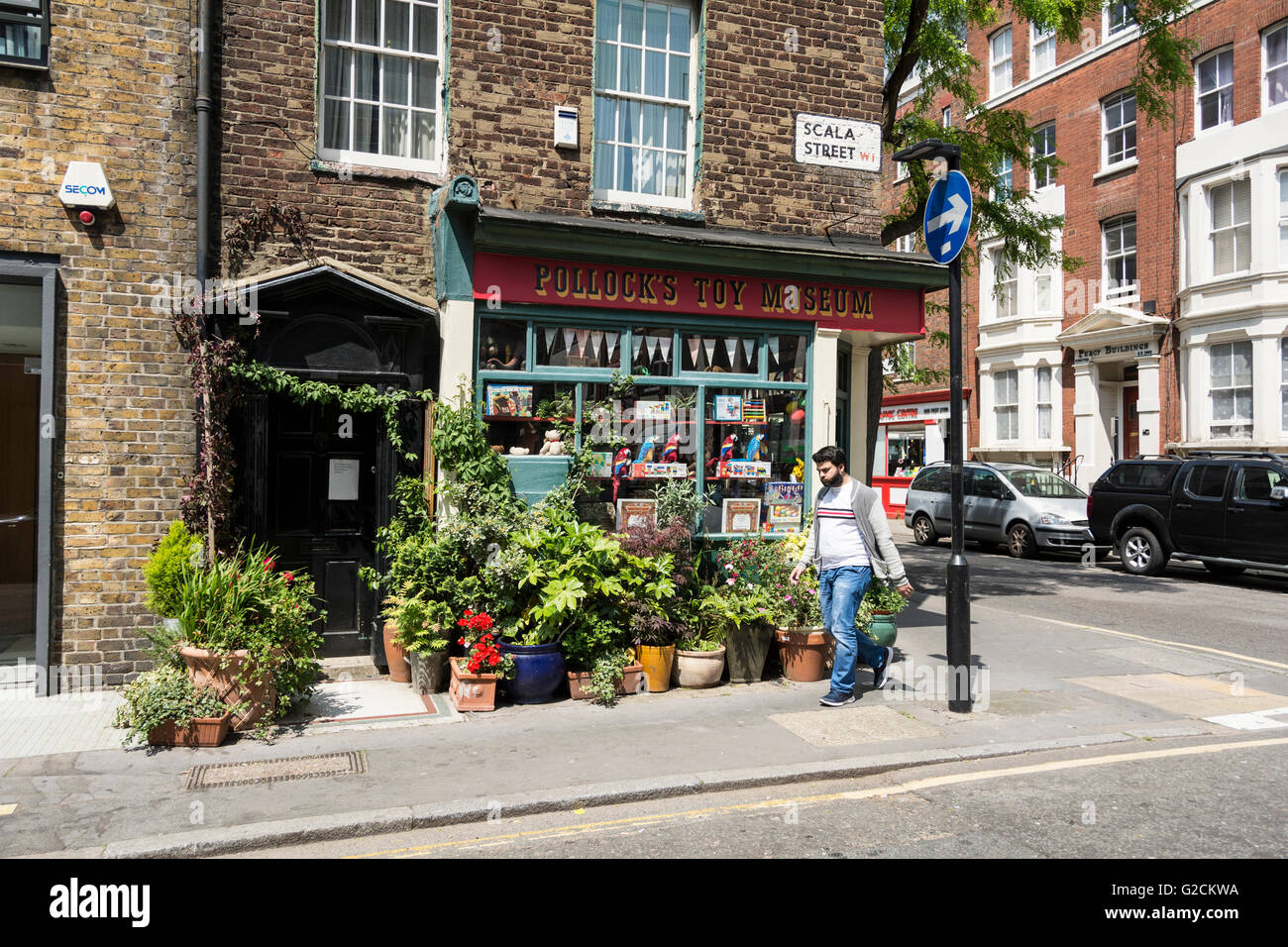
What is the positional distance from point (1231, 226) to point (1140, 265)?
8.12ft

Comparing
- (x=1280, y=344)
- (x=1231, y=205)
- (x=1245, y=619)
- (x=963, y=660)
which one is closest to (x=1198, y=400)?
(x=1280, y=344)

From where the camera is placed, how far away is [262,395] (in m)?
8.05

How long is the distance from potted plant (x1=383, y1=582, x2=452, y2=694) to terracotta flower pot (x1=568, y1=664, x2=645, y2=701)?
3.51 ft

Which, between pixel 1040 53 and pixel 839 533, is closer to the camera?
pixel 839 533

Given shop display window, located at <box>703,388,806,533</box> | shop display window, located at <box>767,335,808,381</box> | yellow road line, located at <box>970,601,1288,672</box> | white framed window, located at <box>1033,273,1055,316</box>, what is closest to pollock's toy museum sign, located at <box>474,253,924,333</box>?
shop display window, located at <box>767,335,808,381</box>

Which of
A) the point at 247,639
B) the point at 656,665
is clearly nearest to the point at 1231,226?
the point at 656,665

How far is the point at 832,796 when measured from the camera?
5609 millimetres

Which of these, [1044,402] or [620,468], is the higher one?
[1044,402]

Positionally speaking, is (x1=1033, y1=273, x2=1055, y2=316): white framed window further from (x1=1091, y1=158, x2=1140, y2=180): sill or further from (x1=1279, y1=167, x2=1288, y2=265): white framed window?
(x1=1279, y1=167, x2=1288, y2=265): white framed window

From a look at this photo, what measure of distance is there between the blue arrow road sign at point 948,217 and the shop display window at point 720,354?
2.24 m

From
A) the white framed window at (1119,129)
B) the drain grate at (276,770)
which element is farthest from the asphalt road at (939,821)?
the white framed window at (1119,129)

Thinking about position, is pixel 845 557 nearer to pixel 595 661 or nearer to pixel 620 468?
pixel 595 661
